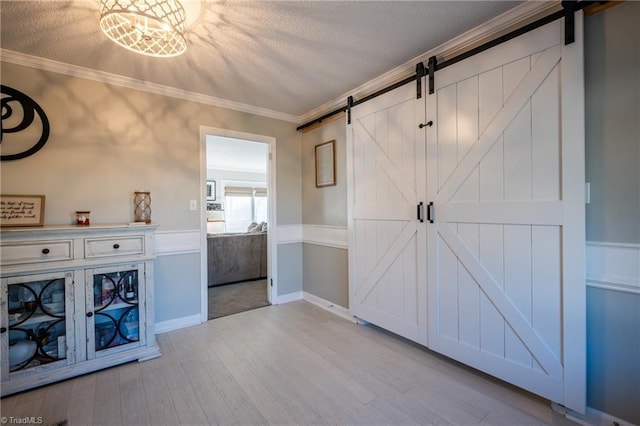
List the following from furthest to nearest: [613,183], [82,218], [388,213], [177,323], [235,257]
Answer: [235,257] < [177,323] < [388,213] < [82,218] < [613,183]

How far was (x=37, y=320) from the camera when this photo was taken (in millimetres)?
1912

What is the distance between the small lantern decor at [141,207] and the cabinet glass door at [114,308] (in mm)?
565

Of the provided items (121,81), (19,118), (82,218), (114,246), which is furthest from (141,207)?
(121,81)

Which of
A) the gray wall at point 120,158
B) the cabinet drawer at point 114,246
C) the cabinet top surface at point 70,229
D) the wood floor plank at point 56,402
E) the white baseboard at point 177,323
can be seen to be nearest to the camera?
the wood floor plank at point 56,402

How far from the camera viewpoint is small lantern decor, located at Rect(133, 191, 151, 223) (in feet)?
8.51

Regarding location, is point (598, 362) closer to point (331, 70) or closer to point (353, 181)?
point (353, 181)

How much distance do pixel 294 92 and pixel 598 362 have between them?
9.88ft

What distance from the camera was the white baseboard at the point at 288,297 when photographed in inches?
138

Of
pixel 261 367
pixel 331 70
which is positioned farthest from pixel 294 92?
pixel 261 367

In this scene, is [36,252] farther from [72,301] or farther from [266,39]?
[266,39]

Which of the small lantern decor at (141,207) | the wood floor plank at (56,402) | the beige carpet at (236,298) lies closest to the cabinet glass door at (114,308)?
the wood floor plank at (56,402)

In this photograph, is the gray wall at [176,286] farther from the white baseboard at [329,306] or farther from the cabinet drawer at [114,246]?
the white baseboard at [329,306]

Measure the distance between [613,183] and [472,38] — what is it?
124 cm

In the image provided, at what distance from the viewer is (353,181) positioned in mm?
2830
